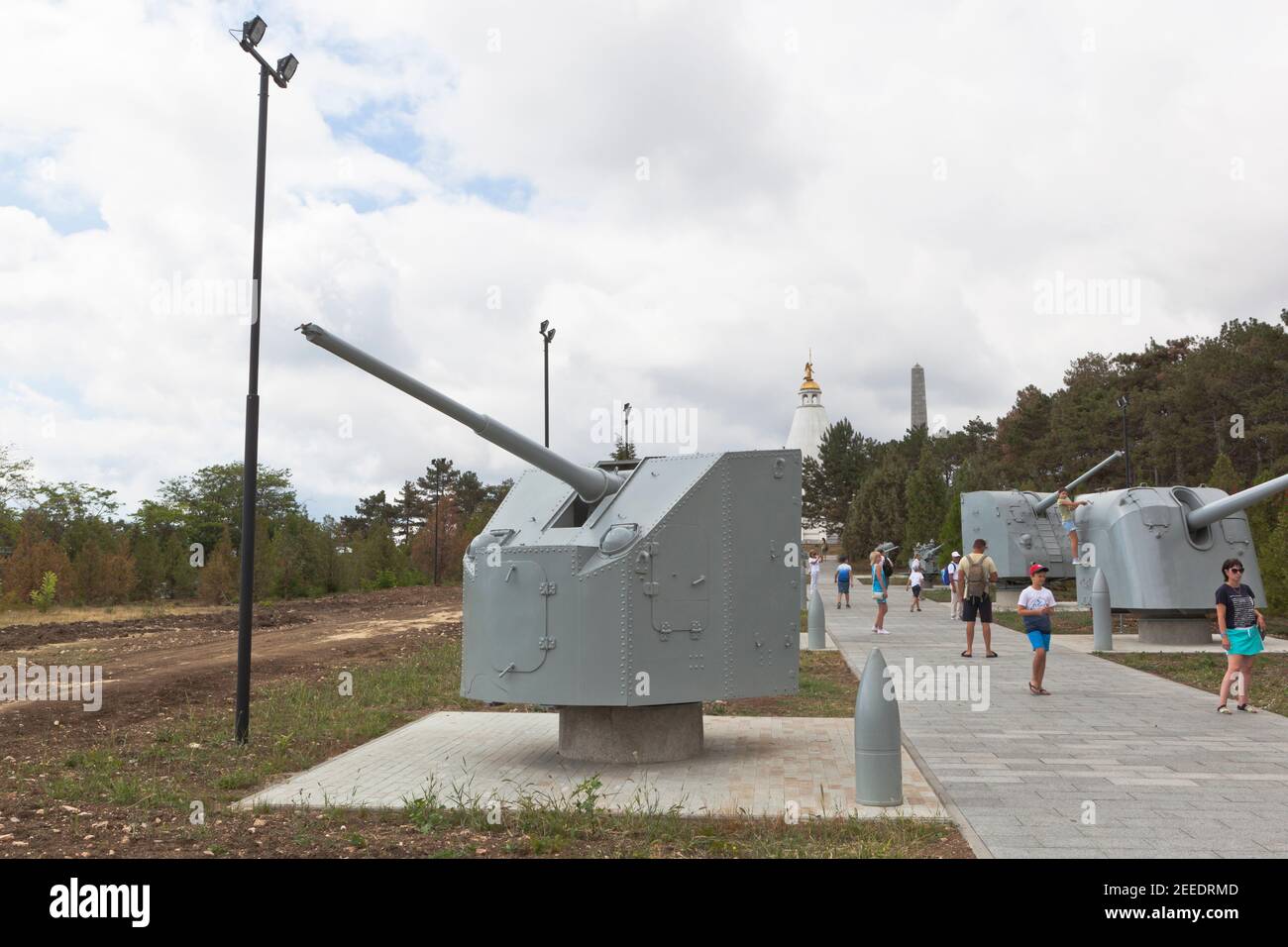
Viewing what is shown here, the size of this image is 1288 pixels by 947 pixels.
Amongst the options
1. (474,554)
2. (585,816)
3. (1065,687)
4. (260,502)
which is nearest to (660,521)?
(474,554)

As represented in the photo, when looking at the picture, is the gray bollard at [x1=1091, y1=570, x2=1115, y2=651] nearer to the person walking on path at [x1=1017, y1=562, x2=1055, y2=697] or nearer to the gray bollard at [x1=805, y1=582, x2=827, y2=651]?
the gray bollard at [x1=805, y1=582, x2=827, y2=651]

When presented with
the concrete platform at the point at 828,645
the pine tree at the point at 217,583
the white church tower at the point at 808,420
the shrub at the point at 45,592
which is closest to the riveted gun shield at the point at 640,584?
the concrete platform at the point at 828,645

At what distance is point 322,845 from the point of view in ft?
20.3

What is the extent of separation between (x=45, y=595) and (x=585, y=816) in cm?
2696

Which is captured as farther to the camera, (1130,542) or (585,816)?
(1130,542)

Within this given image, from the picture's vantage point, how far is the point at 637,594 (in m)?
8.09

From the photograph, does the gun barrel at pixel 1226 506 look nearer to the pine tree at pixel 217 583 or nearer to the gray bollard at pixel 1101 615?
the gray bollard at pixel 1101 615

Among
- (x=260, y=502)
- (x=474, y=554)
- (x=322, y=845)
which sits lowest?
(x=322, y=845)

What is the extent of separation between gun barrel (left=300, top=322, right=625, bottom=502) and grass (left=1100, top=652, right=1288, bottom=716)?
691 centimetres

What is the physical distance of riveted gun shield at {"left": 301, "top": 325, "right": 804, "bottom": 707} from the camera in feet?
26.5

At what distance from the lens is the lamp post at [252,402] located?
943 centimetres

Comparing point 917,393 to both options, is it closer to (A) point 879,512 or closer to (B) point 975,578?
(A) point 879,512

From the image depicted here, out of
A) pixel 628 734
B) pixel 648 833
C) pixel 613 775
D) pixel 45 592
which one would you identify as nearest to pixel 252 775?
pixel 613 775
